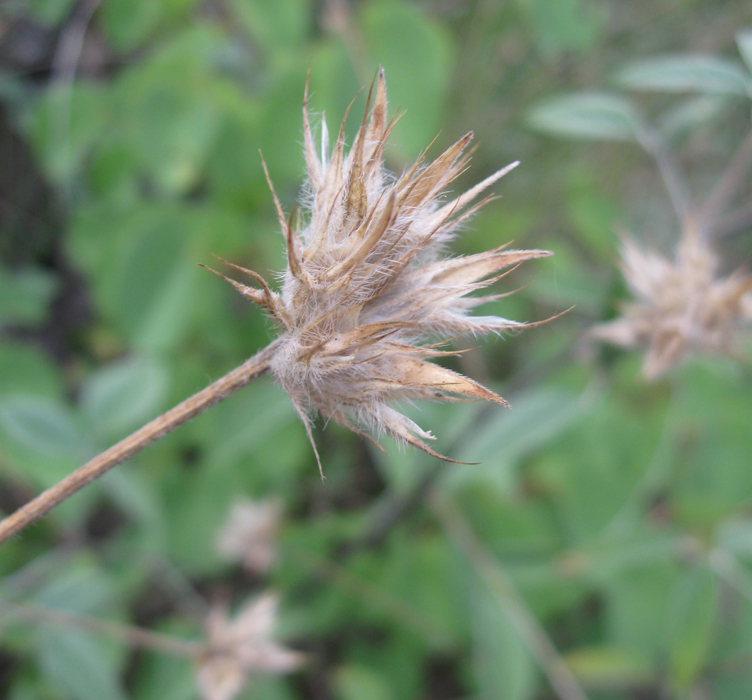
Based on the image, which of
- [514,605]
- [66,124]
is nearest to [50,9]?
[66,124]

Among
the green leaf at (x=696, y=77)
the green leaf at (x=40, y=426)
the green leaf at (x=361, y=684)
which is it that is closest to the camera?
the green leaf at (x=696, y=77)

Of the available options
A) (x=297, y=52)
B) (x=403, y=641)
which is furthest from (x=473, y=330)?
(x=403, y=641)

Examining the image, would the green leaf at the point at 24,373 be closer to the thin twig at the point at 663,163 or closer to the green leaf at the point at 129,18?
the green leaf at the point at 129,18

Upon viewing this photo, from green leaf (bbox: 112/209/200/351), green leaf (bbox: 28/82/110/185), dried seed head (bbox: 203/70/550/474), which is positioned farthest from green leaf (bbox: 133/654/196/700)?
green leaf (bbox: 28/82/110/185)

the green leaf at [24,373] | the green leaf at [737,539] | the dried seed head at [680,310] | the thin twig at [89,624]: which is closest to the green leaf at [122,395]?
the green leaf at [24,373]

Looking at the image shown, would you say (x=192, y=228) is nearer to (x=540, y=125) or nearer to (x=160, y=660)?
(x=540, y=125)

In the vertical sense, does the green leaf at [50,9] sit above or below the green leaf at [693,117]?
above

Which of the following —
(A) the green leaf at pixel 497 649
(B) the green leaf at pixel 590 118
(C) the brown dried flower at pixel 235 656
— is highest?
(B) the green leaf at pixel 590 118

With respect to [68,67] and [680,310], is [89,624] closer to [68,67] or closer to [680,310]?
[680,310]
